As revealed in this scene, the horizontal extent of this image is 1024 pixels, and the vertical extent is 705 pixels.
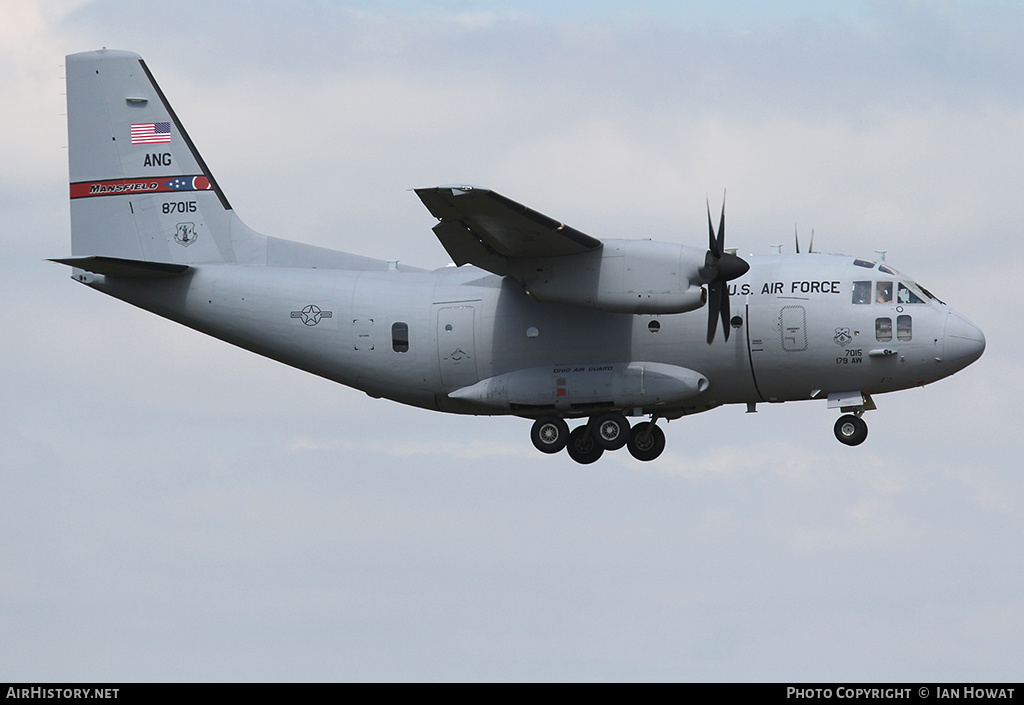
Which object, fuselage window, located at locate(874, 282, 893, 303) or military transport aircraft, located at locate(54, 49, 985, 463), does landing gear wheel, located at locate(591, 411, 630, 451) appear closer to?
military transport aircraft, located at locate(54, 49, 985, 463)

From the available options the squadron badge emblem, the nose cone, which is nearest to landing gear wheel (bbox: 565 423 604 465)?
the squadron badge emblem

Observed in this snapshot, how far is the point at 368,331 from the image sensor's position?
35531 mm

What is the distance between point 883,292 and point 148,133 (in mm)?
18190

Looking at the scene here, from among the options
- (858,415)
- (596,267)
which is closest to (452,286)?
(596,267)

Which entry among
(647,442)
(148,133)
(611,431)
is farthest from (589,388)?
(148,133)

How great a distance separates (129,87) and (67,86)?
1.54 metres

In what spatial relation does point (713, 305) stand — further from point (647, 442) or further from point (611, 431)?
point (647, 442)

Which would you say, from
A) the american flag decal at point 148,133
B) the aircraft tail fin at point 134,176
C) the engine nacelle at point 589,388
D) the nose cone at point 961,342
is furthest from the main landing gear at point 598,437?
the american flag decal at point 148,133

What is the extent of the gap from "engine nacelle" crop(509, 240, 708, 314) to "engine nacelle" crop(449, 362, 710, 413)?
1.85 metres

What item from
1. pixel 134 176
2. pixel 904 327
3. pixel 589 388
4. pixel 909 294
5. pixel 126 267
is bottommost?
pixel 589 388

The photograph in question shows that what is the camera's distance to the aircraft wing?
102ft

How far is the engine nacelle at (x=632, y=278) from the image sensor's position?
32.1m

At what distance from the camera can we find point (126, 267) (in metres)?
36.0

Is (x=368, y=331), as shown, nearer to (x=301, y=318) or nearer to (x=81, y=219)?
(x=301, y=318)
